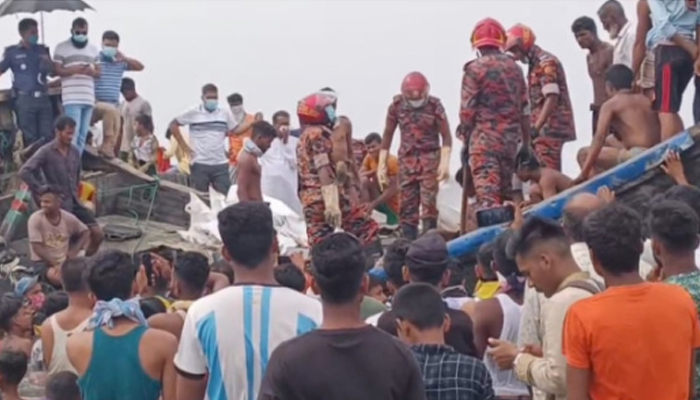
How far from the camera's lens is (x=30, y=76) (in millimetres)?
→ 17062

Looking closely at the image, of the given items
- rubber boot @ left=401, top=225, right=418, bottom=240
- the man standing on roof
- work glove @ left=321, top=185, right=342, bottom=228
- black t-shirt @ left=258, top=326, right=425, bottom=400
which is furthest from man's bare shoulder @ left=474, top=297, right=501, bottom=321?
rubber boot @ left=401, top=225, right=418, bottom=240

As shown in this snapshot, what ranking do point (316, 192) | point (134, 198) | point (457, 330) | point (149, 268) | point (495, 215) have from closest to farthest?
point (457, 330) < point (149, 268) < point (495, 215) < point (316, 192) < point (134, 198)

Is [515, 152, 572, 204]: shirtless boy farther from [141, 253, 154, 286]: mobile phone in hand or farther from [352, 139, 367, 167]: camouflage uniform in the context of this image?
[352, 139, 367, 167]: camouflage uniform

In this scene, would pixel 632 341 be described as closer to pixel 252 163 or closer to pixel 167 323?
pixel 167 323

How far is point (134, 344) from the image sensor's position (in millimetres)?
6641

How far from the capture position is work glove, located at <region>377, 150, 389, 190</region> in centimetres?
1432

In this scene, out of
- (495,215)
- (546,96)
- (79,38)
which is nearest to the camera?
(495,215)

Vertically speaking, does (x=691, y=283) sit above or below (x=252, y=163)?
below

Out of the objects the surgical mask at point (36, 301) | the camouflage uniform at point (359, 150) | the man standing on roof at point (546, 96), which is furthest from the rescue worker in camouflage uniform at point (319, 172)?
the camouflage uniform at point (359, 150)

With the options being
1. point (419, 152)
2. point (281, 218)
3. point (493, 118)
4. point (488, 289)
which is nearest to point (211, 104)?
point (281, 218)

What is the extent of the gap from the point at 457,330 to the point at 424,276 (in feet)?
1.80

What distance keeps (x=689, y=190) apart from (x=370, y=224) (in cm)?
621

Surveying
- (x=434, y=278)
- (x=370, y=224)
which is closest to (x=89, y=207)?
(x=370, y=224)

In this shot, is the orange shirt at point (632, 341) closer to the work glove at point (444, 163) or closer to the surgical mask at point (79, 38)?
the work glove at point (444, 163)
